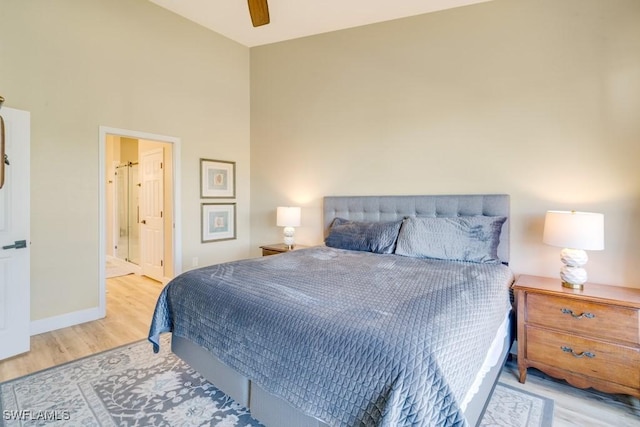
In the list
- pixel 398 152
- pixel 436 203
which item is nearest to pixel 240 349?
pixel 436 203

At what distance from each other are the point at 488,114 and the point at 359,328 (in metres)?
2.57

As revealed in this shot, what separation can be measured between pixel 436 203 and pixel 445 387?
2316 mm

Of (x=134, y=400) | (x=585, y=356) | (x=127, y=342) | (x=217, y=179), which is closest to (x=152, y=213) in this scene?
(x=217, y=179)

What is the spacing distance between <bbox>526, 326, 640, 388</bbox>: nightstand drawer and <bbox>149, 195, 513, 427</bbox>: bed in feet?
0.67

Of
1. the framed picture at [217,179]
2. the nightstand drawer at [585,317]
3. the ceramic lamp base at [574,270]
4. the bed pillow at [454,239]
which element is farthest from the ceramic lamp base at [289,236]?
the ceramic lamp base at [574,270]

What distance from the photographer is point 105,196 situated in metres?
3.41

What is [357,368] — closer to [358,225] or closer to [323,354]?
[323,354]

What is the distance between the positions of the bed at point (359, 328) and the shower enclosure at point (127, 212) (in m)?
4.11

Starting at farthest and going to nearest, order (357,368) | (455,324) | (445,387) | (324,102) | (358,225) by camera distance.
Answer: (324,102) → (358,225) → (455,324) → (357,368) → (445,387)

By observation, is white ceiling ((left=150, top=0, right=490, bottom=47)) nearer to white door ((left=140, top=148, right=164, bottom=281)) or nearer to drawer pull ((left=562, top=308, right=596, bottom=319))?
white door ((left=140, top=148, right=164, bottom=281))

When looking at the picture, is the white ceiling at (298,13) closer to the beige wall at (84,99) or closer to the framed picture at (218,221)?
the beige wall at (84,99)

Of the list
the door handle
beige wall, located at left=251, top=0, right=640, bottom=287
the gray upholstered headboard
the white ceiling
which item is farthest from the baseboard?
the white ceiling

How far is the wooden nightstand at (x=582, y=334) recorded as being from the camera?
1.96 m

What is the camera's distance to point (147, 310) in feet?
11.9
